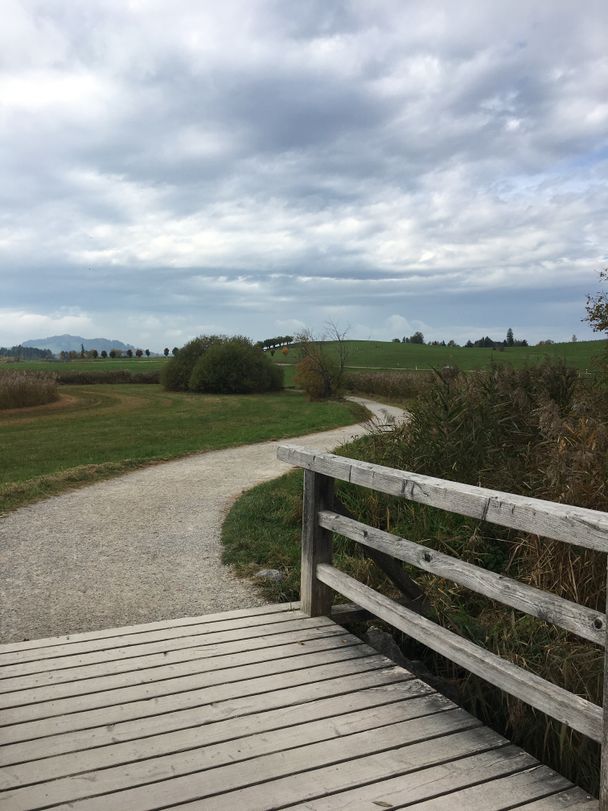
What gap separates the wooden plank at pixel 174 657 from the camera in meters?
3.63

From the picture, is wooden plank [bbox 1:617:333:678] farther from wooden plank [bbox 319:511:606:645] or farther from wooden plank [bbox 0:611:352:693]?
wooden plank [bbox 319:511:606:645]

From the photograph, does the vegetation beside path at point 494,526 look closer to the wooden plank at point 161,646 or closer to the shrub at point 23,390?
the wooden plank at point 161,646

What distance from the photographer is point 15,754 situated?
289 cm

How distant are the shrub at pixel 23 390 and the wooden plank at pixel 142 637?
73.6 feet

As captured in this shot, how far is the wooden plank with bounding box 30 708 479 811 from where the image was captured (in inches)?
102

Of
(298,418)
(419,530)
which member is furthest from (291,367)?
(419,530)

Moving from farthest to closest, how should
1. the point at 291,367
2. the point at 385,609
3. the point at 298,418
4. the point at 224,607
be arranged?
the point at 291,367 → the point at 298,418 → the point at 224,607 → the point at 385,609

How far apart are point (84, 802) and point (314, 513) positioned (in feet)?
7.40

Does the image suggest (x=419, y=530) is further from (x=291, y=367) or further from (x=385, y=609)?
(x=291, y=367)

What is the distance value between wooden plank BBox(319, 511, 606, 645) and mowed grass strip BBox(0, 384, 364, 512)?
21.9 feet

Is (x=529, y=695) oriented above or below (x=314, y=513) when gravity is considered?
below

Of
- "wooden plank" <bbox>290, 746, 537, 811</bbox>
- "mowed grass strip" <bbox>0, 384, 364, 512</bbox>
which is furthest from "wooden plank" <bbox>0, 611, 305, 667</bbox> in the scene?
"mowed grass strip" <bbox>0, 384, 364, 512</bbox>

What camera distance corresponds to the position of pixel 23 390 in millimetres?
25281

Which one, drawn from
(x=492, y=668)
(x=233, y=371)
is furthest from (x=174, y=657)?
(x=233, y=371)
